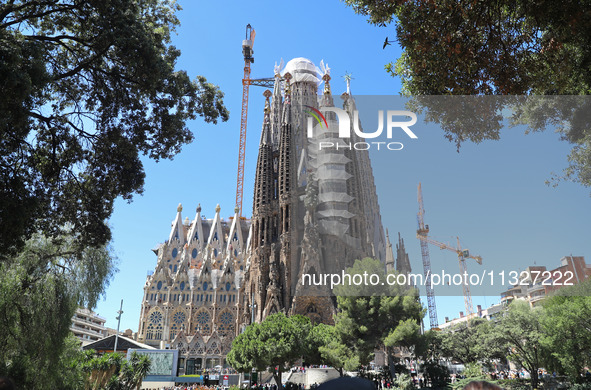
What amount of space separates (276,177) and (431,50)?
4834 centimetres

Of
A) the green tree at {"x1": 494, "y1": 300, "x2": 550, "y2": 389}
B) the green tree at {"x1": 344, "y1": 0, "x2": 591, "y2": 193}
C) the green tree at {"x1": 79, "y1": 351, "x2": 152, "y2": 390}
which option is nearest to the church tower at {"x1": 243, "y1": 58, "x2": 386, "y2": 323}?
the green tree at {"x1": 79, "y1": 351, "x2": 152, "y2": 390}

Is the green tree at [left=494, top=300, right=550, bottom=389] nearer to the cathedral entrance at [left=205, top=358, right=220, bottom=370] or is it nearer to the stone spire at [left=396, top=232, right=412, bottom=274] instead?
the stone spire at [left=396, top=232, right=412, bottom=274]

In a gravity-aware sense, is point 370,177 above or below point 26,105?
above

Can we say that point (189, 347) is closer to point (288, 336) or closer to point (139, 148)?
point (288, 336)

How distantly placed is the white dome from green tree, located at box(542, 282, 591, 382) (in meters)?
50.3

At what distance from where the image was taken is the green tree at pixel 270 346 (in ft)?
73.2

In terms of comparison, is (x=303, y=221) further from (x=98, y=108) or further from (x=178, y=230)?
(x=98, y=108)

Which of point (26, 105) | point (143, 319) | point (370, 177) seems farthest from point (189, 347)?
point (26, 105)

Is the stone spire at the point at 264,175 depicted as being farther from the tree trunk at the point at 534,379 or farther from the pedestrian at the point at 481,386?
the pedestrian at the point at 481,386

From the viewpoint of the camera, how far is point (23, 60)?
7.07 meters

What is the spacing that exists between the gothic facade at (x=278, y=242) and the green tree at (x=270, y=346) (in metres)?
13.2

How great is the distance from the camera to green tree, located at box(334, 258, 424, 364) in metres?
24.4

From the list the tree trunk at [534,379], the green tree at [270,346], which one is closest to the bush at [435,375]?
the tree trunk at [534,379]

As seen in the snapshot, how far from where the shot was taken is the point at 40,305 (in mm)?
11664
